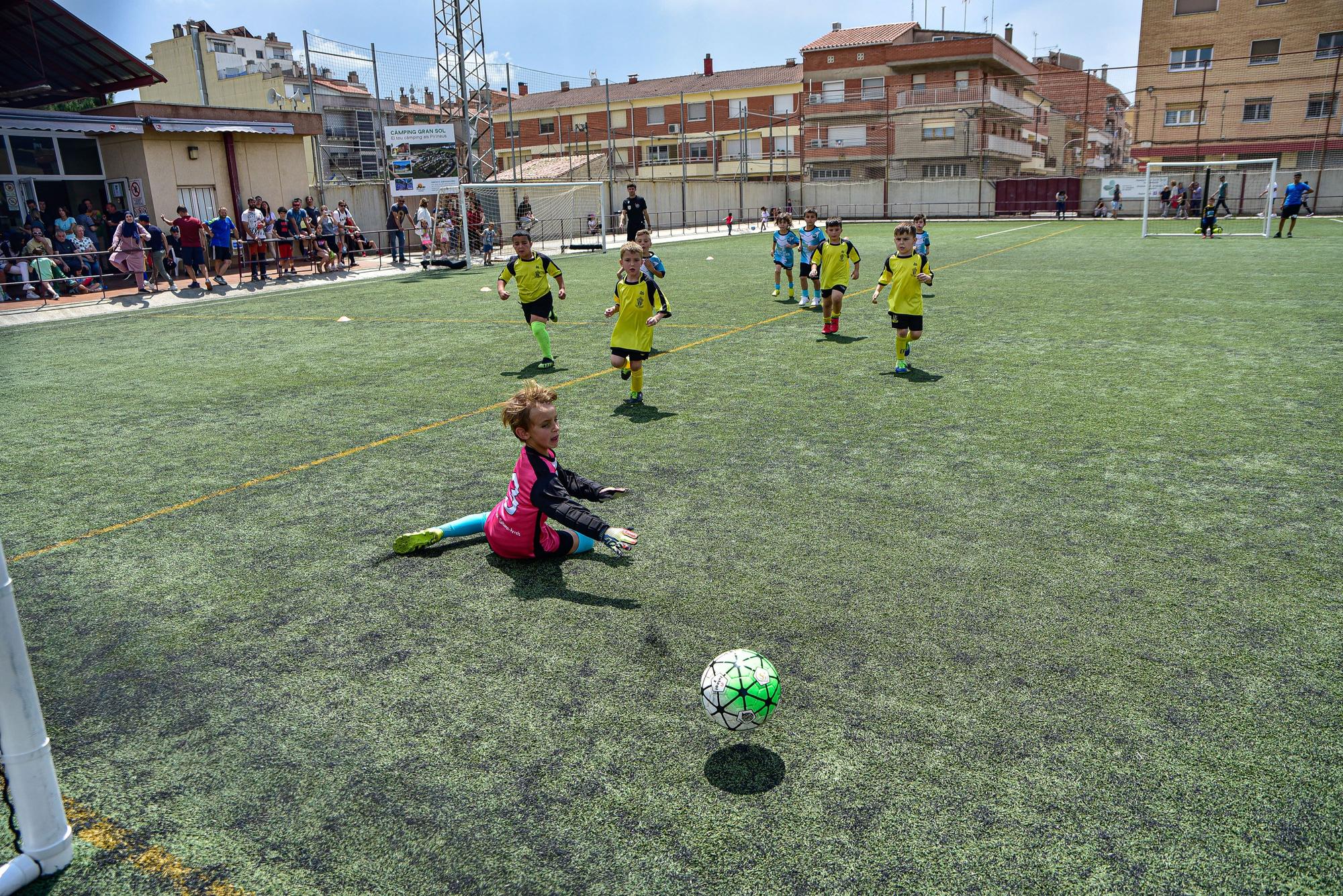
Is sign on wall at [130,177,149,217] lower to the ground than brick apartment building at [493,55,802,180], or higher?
lower

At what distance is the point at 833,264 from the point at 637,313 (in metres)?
5.17

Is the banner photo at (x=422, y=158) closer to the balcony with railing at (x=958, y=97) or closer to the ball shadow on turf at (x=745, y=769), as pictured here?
the ball shadow on turf at (x=745, y=769)

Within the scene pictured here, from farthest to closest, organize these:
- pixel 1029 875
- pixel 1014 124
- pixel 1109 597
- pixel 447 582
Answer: pixel 1014 124 < pixel 447 582 < pixel 1109 597 < pixel 1029 875

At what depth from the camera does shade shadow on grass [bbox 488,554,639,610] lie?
4.93 m

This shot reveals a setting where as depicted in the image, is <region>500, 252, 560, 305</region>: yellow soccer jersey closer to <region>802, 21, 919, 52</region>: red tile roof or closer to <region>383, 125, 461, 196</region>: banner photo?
<region>383, 125, 461, 196</region>: banner photo

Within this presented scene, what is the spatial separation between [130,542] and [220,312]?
15.0 m

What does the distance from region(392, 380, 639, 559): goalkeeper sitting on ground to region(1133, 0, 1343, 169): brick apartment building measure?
51118 millimetres

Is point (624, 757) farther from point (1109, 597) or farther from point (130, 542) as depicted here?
point (130, 542)

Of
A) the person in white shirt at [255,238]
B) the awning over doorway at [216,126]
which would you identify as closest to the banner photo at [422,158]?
the awning over doorway at [216,126]

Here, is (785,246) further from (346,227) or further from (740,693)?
(346,227)

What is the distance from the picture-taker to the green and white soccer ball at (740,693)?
11.6ft

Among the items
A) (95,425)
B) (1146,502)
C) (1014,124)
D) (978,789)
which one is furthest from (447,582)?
(1014,124)

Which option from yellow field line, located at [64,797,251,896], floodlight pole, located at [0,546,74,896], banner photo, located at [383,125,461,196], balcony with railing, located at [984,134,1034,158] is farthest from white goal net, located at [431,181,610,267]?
balcony with railing, located at [984,134,1034,158]

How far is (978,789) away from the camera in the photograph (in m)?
3.25
